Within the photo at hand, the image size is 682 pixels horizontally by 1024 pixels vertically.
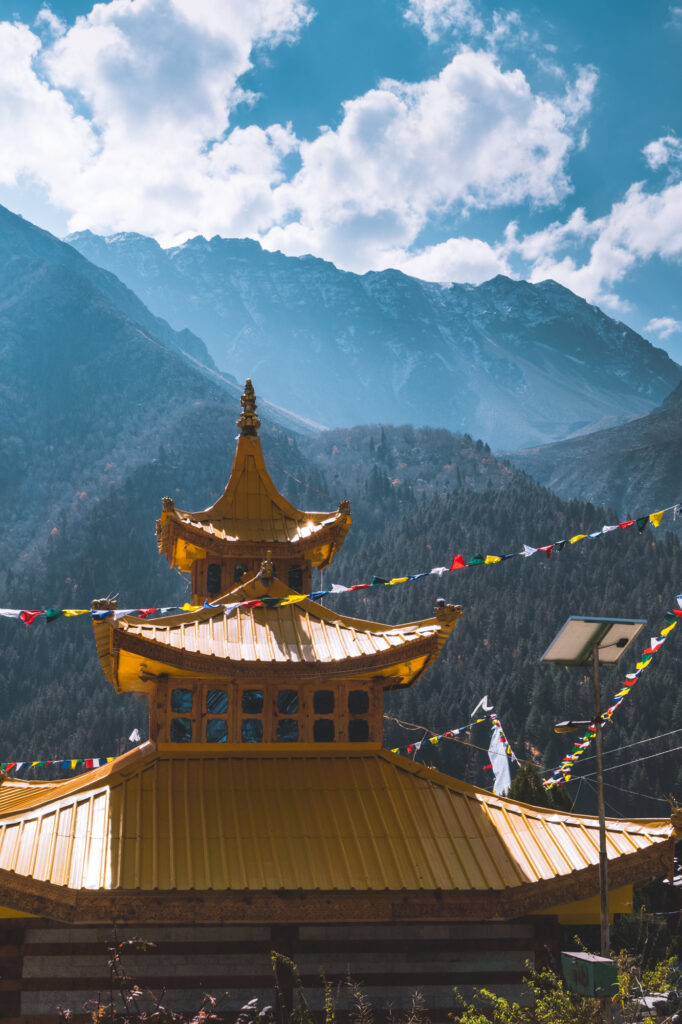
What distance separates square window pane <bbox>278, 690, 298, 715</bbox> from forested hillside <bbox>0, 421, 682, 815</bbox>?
46.8 m

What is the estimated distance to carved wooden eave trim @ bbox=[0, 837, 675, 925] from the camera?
11.8m

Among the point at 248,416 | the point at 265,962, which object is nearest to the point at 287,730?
the point at 265,962

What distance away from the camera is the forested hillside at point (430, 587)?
221 feet

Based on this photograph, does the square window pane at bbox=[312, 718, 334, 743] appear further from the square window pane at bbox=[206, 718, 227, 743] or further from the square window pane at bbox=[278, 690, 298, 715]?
the square window pane at bbox=[206, 718, 227, 743]

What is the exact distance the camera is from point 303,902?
Answer: 1232 cm

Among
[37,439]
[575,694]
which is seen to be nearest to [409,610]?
[575,694]

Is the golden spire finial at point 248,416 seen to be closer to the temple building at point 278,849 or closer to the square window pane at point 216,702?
the temple building at point 278,849

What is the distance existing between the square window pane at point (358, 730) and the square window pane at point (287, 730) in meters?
0.85

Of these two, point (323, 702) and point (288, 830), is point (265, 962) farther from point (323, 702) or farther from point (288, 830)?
point (323, 702)

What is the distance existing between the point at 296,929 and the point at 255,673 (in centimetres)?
348

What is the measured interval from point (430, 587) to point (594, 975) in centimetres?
8022

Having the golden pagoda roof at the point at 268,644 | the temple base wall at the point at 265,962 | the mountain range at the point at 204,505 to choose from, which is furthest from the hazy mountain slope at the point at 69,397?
the temple base wall at the point at 265,962

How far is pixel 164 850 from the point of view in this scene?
1260 centimetres

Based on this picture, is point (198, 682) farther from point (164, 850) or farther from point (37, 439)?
point (37, 439)
